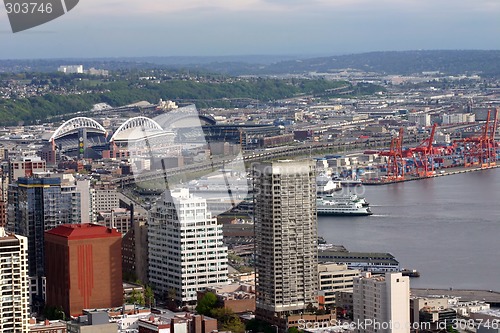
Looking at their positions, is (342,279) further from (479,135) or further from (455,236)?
(479,135)

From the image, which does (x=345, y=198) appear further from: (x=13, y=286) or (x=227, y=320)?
(x=13, y=286)

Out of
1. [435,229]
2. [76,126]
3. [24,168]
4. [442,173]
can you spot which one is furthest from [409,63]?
[24,168]

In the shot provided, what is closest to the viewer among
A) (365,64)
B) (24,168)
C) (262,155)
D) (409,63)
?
(24,168)

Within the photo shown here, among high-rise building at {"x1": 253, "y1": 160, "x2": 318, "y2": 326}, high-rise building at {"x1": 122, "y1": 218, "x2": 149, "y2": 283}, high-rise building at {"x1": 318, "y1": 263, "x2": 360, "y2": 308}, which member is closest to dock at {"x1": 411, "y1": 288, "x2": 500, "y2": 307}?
high-rise building at {"x1": 318, "y1": 263, "x2": 360, "y2": 308}

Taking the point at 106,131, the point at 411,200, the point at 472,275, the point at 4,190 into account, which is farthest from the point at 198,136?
the point at 472,275

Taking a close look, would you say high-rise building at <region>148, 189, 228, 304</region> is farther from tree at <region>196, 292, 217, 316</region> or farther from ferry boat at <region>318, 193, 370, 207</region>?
ferry boat at <region>318, 193, 370, 207</region>
